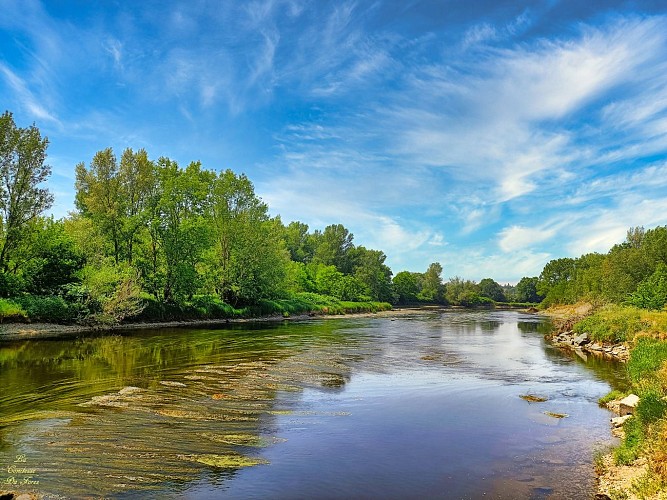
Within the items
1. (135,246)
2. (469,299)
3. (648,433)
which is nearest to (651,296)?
(648,433)

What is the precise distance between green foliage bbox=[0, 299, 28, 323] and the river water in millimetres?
13612

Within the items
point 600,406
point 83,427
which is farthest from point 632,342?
A: point 83,427

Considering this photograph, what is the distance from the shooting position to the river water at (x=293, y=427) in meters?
9.43

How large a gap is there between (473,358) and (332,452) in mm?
21217

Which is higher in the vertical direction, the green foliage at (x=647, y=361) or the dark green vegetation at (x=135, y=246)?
the dark green vegetation at (x=135, y=246)

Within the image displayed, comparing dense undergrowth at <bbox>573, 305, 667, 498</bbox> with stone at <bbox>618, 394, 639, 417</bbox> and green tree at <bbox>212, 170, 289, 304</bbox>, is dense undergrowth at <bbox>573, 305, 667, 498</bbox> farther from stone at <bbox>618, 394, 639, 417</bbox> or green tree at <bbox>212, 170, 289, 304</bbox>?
green tree at <bbox>212, 170, 289, 304</bbox>

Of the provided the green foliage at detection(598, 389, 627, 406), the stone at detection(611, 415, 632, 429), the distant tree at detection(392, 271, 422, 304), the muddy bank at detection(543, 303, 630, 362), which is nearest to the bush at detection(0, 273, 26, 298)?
the green foliage at detection(598, 389, 627, 406)

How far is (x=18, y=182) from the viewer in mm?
44562

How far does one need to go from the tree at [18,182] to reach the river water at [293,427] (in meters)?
22.5

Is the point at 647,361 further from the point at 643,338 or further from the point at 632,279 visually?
the point at 632,279

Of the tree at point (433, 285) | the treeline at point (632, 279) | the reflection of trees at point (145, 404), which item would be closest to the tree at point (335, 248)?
the tree at point (433, 285)

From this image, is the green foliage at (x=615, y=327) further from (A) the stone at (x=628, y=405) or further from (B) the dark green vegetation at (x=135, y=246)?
(B) the dark green vegetation at (x=135, y=246)

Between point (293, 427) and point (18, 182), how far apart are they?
44540mm

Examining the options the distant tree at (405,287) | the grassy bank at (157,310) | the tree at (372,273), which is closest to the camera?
the grassy bank at (157,310)
